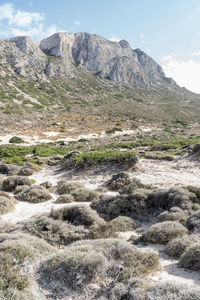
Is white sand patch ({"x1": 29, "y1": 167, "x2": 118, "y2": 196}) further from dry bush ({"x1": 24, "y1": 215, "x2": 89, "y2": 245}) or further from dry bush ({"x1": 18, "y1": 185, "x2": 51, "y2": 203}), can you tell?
dry bush ({"x1": 24, "y1": 215, "x2": 89, "y2": 245})

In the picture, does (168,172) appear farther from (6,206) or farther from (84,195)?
(6,206)

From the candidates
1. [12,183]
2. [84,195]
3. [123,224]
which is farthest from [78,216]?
[12,183]

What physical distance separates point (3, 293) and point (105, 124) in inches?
2159

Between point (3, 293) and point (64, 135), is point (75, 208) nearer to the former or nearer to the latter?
point (3, 293)

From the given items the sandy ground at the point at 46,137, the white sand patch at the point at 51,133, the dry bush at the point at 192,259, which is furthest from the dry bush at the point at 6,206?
the white sand patch at the point at 51,133

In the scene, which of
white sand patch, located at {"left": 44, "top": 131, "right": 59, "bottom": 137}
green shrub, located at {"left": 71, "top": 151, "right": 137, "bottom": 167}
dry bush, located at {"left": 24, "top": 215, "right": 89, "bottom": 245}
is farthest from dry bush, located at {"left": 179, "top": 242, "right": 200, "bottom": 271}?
white sand patch, located at {"left": 44, "top": 131, "right": 59, "bottom": 137}

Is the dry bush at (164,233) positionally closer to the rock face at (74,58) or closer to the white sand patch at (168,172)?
the white sand patch at (168,172)

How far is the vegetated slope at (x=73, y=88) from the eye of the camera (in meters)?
68.3

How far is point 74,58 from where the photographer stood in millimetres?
132250

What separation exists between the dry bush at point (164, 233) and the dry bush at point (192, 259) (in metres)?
1.46

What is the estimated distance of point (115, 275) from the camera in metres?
4.50

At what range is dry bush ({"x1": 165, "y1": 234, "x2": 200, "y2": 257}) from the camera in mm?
5633

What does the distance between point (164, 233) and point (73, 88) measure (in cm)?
10317

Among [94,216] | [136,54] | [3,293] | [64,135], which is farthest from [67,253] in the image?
[136,54]
